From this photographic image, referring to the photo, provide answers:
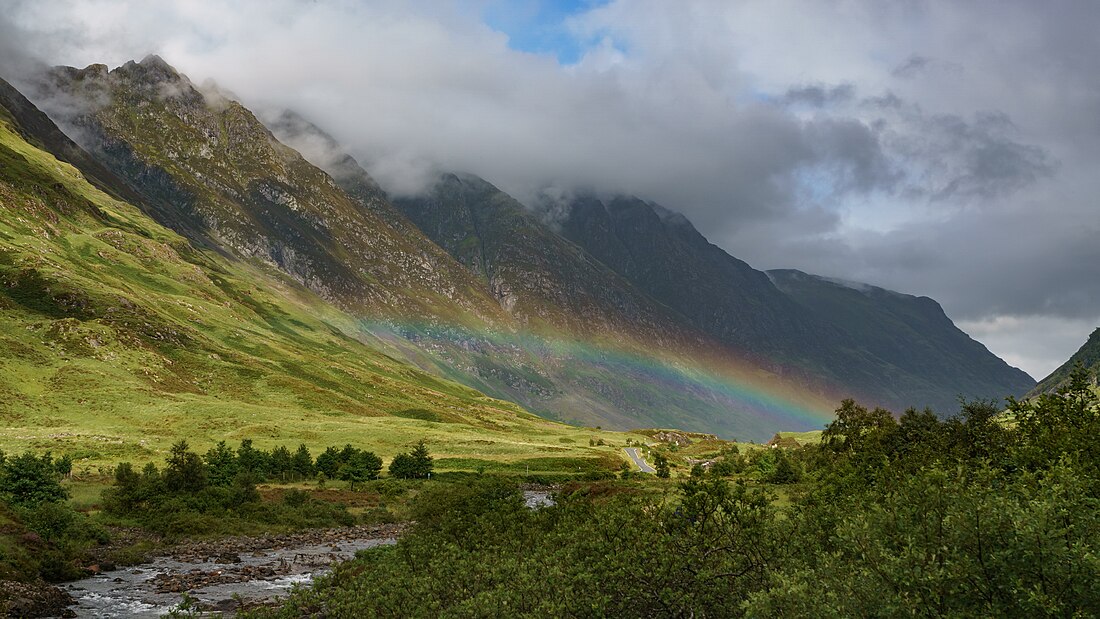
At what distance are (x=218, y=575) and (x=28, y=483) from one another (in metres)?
28.8

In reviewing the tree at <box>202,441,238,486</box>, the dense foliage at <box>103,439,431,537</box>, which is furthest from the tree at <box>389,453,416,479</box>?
the tree at <box>202,441,238,486</box>


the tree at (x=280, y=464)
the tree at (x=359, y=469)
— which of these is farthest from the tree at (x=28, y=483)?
the tree at (x=359, y=469)

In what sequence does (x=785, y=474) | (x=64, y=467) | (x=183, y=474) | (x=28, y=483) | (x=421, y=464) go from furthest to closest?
(x=421, y=464), (x=64, y=467), (x=183, y=474), (x=785, y=474), (x=28, y=483)

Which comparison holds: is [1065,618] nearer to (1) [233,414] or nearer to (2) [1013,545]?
(2) [1013,545]

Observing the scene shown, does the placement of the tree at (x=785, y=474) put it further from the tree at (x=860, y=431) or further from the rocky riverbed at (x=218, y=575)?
A: the rocky riverbed at (x=218, y=575)

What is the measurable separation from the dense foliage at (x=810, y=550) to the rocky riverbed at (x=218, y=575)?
40.8 ft

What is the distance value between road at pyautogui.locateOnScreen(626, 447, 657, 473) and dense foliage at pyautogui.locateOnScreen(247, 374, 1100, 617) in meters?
99.1

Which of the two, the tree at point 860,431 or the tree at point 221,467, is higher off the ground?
the tree at point 860,431

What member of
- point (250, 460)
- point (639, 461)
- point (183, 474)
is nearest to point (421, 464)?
point (250, 460)

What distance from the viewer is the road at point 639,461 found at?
5474 inches

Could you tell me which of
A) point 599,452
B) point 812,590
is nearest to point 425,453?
point 599,452

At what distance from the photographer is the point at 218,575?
52.9m

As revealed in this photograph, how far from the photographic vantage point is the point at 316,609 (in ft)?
124

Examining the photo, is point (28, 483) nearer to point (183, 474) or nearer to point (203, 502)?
point (183, 474)
